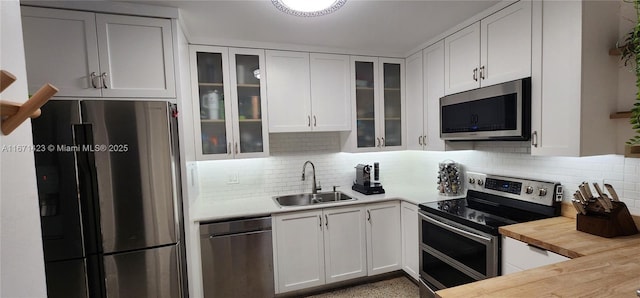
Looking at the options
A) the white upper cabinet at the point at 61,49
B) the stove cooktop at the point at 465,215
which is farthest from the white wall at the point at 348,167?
the white upper cabinet at the point at 61,49

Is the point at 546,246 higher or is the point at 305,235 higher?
the point at 546,246

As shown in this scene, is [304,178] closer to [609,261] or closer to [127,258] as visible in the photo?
[127,258]

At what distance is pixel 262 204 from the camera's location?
8.60 ft

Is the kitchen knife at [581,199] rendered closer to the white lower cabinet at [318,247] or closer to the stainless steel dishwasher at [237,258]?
the white lower cabinet at [318,247]

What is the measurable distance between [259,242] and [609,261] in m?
2.13

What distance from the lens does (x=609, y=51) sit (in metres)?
1.59

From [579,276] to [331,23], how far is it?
206cm

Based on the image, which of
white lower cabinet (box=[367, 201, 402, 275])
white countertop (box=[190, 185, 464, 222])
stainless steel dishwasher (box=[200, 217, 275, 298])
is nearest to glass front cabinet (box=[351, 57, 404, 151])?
white countertop (box=[190, 185, 464, 222])

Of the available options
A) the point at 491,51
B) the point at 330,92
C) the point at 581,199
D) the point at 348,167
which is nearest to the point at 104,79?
the point at 330,92

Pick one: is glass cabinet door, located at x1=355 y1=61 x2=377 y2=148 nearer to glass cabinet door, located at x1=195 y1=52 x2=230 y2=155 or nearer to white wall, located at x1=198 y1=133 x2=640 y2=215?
white wall, located at x1=198 y1=133 x2=640 y2=215

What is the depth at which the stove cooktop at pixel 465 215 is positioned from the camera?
5.98ft

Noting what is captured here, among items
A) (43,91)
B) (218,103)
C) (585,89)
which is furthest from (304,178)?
(43,91)

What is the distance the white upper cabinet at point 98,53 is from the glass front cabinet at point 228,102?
1.75ft

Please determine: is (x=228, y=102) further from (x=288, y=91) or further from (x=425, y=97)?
(x=425, y=97)
